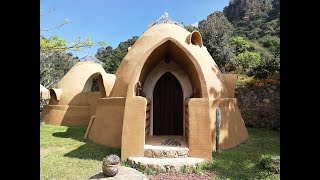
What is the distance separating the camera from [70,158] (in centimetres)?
827

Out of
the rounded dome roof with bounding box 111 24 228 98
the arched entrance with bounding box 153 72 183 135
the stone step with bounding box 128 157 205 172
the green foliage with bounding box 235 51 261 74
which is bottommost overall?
the stone step with bounding box 128 157 205 172

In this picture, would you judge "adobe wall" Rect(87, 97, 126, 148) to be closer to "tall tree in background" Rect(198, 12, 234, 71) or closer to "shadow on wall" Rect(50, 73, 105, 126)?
"shadow on wall" Rect(50, 73, 105, 126)

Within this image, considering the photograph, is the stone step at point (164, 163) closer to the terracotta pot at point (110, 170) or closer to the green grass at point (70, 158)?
the green grass at point (70, 158)

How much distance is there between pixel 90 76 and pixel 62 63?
3360 centimetres

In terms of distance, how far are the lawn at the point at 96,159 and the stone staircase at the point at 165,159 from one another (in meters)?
0.59

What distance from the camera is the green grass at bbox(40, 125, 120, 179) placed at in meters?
6.80

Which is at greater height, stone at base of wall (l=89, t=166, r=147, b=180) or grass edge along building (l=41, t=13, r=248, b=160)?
grass edge along building (l=41, t=13, r=248, b=160)

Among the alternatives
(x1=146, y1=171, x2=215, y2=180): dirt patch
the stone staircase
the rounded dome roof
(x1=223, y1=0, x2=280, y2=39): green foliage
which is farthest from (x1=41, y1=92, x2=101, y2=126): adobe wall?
(x1=223, y1=0, x2=280, y2=39): green foliage

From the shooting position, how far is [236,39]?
31344 millimetres

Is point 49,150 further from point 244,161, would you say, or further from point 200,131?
point 244,161

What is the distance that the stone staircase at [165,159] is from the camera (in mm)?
7051

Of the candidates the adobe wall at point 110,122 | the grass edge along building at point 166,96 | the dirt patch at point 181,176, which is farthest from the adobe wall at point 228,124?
the adobe wall at point 110,122
